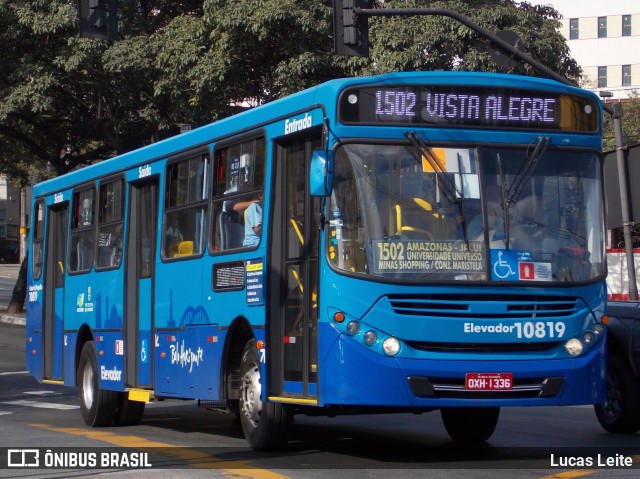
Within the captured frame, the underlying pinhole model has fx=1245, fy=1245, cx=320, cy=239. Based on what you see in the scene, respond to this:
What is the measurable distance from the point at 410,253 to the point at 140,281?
5.18 metres

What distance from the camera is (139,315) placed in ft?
46.0

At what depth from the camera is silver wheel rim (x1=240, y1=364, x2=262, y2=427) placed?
1086cm

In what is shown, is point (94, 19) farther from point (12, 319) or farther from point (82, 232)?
point (12, 319)

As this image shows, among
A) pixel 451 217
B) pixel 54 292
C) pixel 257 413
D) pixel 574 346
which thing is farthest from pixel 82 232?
pixel 574 346

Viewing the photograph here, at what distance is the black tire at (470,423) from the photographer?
11.8 meters

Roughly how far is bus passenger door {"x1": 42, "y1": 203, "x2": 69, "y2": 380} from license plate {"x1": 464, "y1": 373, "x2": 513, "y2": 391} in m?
8.16

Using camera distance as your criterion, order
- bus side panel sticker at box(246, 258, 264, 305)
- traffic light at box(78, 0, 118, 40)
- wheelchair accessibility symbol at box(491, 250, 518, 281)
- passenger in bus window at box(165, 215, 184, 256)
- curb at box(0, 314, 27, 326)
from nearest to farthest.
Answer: wheelchair accessibility symbol at box(491, 250, 518, 281) → bus side panel sticker at box(246, 258, 264, 305) → passenger in bus window at box(165, 215, 184, 256) → traffic light at box(78, 0, 118, 40) → curb at box(0, 314, 27, 326)

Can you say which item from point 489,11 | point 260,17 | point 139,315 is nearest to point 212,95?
point 260,17

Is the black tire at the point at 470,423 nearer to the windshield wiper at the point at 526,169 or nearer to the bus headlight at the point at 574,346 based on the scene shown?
the bus headlight at the point at 574,346

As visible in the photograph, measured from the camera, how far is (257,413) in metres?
10.9

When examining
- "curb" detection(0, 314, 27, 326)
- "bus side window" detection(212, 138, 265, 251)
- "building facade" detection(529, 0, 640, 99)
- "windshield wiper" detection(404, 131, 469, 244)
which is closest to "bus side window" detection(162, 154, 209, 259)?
"bus side window" detection(212, 138, 265, 251)

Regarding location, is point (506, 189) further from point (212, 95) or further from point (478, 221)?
point (212, 95)

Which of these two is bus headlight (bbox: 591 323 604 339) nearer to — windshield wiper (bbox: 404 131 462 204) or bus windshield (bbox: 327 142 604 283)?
bus windshield (bbox: 327 142 604 283)

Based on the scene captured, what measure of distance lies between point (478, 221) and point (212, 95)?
18488mm
